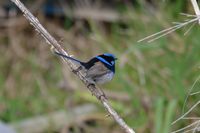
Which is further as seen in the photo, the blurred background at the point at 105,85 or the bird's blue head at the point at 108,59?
the blurred background at the point at 105,85

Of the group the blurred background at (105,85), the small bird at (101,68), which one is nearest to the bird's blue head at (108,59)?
the small bird at (101,68)

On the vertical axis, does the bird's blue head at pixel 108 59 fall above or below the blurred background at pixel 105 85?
below

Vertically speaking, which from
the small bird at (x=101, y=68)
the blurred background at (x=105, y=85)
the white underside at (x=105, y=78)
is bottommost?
the white underside at (x=105, y=78)

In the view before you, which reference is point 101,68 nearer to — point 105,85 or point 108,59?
point 108,59

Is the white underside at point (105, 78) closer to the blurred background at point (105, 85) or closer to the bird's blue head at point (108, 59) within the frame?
the bird's blue head at point (108, 59)

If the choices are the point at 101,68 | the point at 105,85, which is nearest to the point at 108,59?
the point at 101,68

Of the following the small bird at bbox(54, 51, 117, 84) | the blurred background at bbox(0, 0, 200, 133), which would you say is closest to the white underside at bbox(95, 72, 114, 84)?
the small bird at bbox(54, 51, 117, 84)

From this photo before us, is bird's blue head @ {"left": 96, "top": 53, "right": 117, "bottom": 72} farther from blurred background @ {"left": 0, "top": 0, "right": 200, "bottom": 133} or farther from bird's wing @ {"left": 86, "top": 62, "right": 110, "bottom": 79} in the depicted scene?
blurred background @ {"left": 0, "top": 0, "right": 200, "bottom": 133}
